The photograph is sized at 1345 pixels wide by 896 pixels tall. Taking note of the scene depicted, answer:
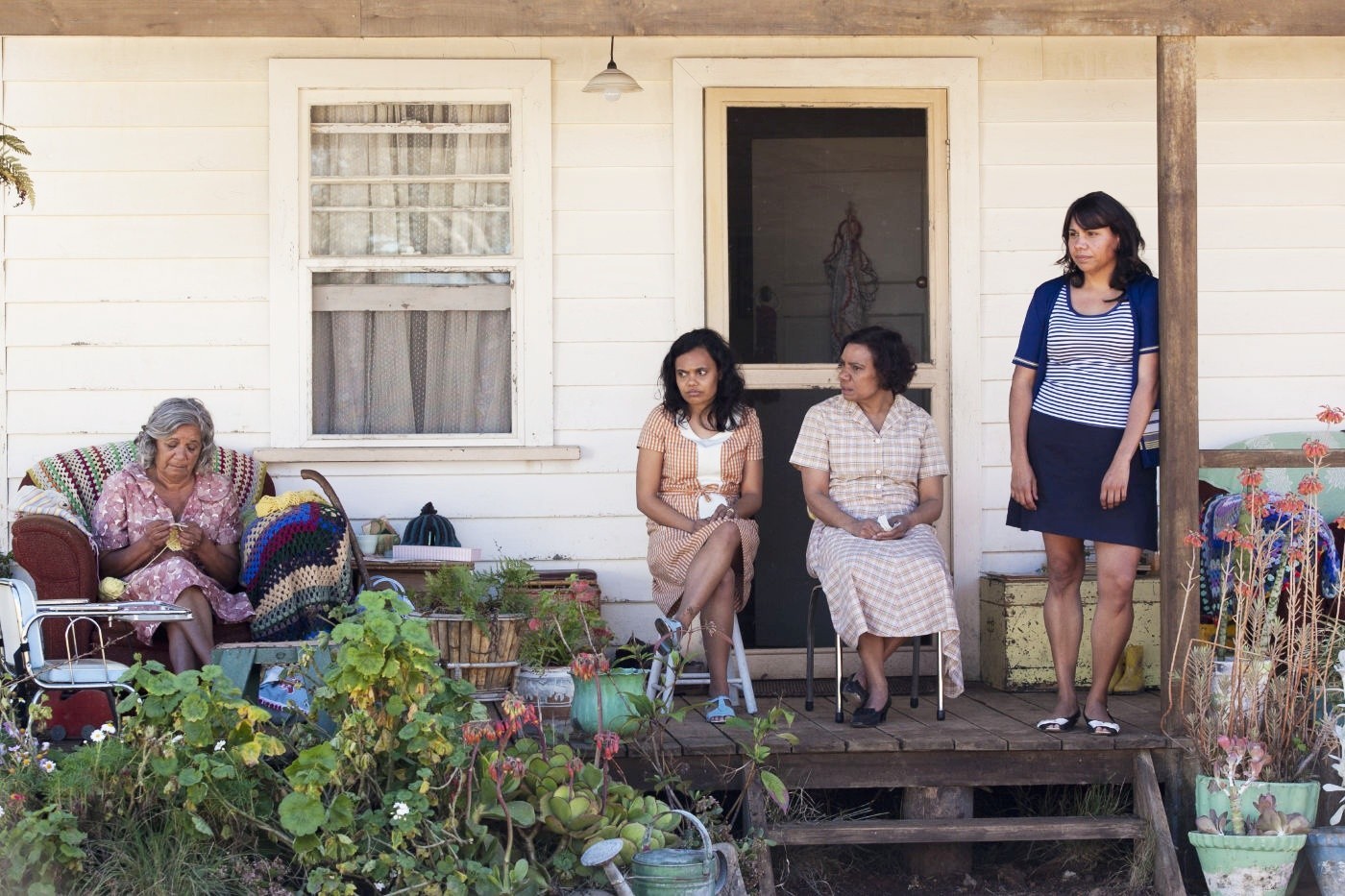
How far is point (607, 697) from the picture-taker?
4383mm

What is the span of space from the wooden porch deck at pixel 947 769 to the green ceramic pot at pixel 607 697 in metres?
0.12

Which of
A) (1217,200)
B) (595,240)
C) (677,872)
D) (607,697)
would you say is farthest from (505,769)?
(1217,200)

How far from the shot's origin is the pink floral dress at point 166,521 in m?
4.78

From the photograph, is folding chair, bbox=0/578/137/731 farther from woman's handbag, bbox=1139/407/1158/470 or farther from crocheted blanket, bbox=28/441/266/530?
woman's handbag, bbox=1139/407/1158/470

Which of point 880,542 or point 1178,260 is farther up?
point 1178,260

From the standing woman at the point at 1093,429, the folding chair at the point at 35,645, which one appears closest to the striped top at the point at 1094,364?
the standing woman at the point at 1093,429

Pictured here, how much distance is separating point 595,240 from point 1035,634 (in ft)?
6.66

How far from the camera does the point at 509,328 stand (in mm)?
5664

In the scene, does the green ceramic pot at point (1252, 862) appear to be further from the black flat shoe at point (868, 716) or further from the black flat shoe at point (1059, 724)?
the black flat shoe at point (868, 716)

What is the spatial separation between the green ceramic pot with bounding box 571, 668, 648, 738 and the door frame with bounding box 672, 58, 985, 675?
1.63m

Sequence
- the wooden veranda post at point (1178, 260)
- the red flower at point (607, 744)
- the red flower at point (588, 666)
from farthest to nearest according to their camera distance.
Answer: the wooden veranda post at point (1178, 260)
the red flower at point (588, 666)
the red flower at point (607, 744)

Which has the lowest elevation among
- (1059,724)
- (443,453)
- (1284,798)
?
(1284,798)

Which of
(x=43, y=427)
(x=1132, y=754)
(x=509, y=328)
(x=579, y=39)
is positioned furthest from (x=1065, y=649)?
(x=43, y=427)

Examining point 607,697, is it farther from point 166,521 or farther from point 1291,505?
point 1291,505
